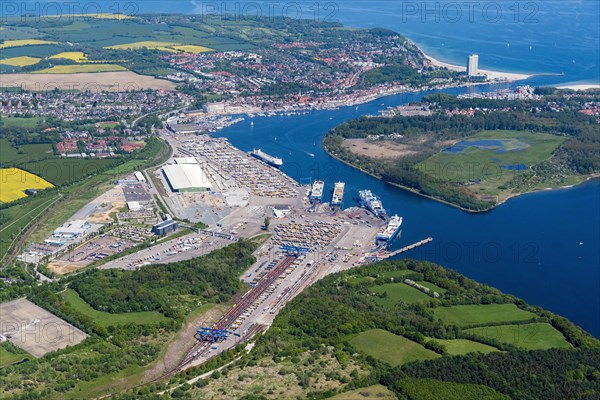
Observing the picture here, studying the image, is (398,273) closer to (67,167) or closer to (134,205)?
(134,205)

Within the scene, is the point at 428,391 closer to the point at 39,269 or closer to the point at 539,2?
the point at 39,269

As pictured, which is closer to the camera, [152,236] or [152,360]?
[152,360]

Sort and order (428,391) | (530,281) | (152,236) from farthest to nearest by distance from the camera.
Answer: (152,236) < (530,281) < (428,391)

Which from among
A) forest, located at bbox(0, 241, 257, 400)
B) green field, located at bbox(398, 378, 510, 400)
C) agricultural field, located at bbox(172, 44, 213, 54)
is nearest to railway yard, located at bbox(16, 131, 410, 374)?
forest, located at bbox(0, 241, 257, 400)

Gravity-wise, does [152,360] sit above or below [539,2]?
below

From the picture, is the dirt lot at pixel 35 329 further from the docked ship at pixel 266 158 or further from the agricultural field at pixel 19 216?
the docked ship at pixel 266 158

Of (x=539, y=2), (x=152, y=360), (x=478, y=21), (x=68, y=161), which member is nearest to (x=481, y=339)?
(x=152, y=360)

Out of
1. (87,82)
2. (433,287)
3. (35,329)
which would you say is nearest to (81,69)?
(87,82)
